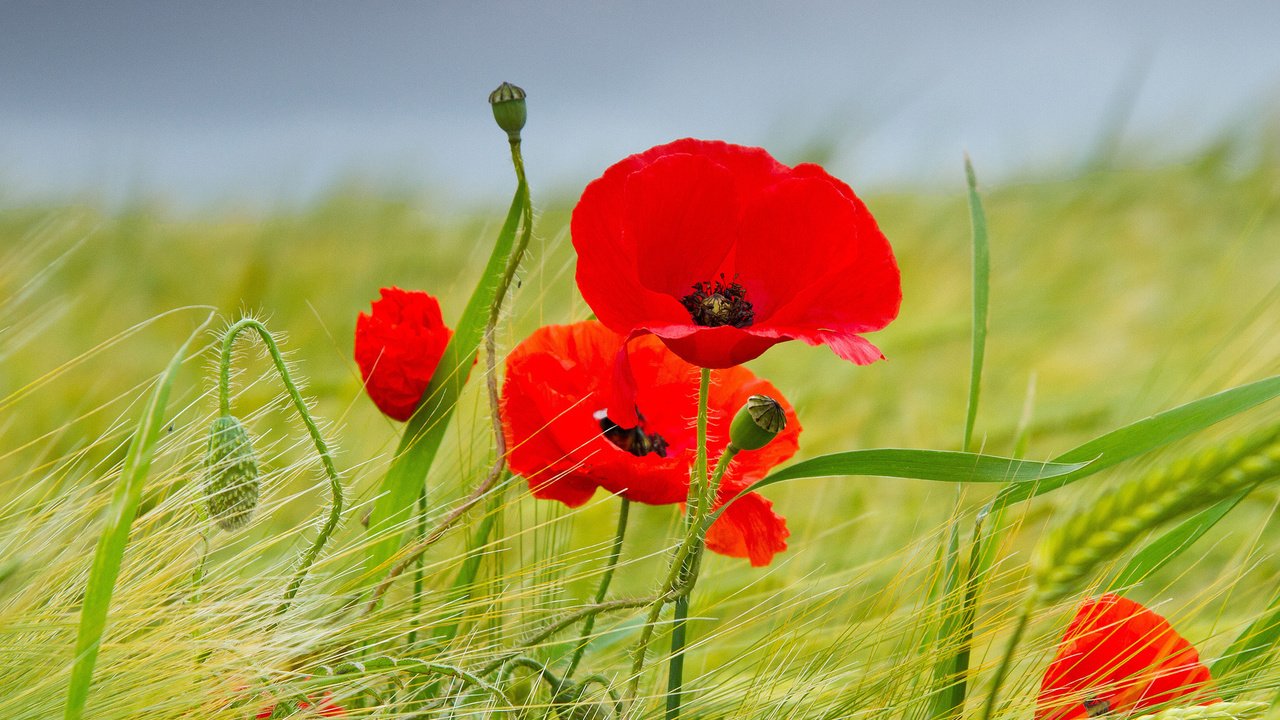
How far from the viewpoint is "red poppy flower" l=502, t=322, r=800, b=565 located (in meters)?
0.37

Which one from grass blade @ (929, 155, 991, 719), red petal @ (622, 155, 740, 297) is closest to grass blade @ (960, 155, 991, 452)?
grass blade @ (929, 155, 991, 719)

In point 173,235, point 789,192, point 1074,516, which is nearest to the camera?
point 1074,516

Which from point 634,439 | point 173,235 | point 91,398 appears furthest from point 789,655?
point 173,235

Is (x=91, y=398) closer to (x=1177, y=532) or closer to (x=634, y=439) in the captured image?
(x=634, y=439)

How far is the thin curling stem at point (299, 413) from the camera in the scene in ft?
1.12

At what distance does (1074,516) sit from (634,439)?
207mm

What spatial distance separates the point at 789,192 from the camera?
13.5 inches

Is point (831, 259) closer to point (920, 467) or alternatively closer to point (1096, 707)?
point (920, 467)

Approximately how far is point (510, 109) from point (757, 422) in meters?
0.12

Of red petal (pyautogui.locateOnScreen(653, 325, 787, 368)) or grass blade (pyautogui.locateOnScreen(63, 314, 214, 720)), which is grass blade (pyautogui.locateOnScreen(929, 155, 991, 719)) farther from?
grass blade (pyautogui.locateOnScreen(63, 314, 214, 720))

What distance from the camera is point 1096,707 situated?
445 millimetres

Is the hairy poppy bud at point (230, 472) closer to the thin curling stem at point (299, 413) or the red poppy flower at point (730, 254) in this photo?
the thin curling stem at point (299, 413)

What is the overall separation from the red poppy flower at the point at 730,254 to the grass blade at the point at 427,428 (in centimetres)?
9

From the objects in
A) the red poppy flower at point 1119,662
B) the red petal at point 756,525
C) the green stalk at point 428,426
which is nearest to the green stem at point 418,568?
the green stalk at point 428,426
